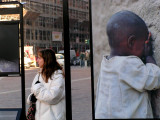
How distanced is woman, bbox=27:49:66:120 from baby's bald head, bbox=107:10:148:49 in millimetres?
942

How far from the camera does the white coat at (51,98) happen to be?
364 centimetres

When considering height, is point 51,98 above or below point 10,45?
below

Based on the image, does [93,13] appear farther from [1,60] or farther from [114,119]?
[1,60]

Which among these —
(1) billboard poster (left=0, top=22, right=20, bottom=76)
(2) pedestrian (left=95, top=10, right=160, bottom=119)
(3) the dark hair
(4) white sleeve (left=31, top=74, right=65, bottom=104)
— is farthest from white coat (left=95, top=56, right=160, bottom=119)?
(1) billboard poster (left=0, top=22, right=20, bottom=76)

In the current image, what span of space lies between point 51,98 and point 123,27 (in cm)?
121

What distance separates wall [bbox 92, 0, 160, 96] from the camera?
291cm

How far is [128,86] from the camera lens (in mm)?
2959

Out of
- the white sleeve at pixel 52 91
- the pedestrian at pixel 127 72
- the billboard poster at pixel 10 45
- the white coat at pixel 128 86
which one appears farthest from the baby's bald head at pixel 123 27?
the billboard poster at pixel 10 45

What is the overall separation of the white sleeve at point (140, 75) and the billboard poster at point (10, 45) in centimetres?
202

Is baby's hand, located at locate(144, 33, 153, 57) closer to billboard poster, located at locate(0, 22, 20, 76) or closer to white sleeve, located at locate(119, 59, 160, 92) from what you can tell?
white sleeve, located at locate(119, 59, 160, 92)

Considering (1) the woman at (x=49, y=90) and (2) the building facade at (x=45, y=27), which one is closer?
(1) the woman at (x=49, y=90)

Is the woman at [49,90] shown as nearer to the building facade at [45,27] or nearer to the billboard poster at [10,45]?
the billboard poster at [10,45]

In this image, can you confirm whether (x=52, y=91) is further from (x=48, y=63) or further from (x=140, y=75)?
(x=140, y=75)

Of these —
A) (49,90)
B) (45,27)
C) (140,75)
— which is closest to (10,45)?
(49,90)
